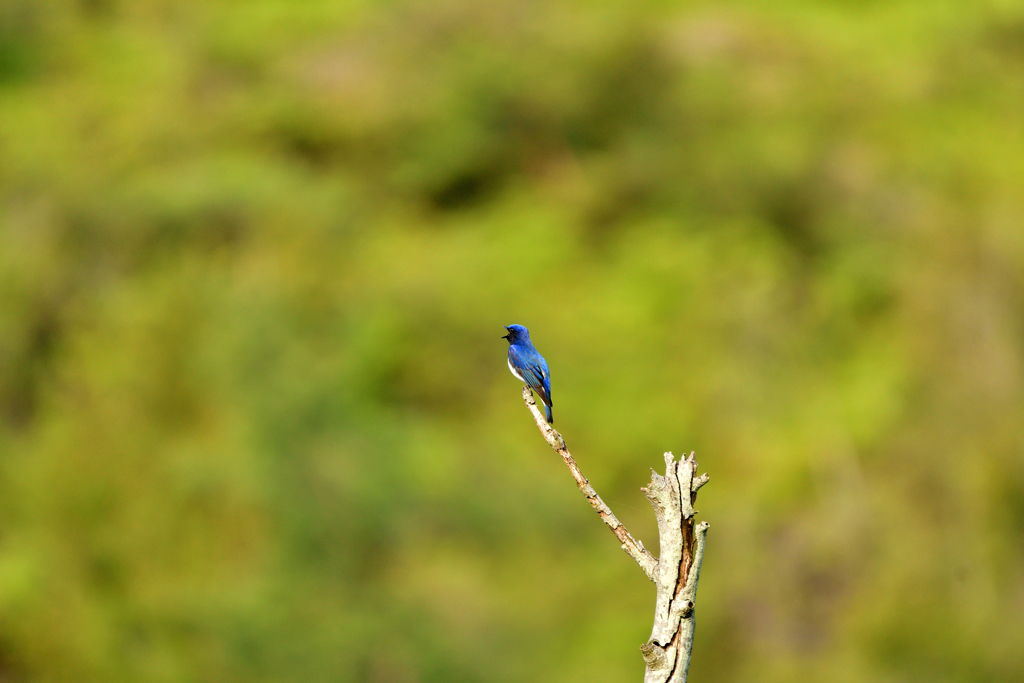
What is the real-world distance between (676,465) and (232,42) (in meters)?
46.1

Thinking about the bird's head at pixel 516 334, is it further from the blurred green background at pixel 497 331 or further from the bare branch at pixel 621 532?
the blurred green background at pixel 497 331

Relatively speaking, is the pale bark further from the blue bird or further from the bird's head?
the bird's head

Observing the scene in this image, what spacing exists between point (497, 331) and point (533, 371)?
2336 centimetres

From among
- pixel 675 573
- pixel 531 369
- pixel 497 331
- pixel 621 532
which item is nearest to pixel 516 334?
pixel 531 369

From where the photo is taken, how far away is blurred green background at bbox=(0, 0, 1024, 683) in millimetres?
18656

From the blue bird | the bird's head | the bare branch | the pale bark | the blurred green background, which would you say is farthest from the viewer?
the blurred green background

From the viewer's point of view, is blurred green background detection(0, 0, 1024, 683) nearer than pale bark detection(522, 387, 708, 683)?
No

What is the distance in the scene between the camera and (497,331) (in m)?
29.7

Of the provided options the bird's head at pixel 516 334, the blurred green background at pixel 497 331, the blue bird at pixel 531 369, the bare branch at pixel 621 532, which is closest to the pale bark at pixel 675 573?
the bare branch at pixel 621 532

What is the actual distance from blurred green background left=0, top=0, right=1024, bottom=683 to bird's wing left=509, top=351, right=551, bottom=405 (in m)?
11.9

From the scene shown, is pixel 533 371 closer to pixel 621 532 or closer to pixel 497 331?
pixel 621 532

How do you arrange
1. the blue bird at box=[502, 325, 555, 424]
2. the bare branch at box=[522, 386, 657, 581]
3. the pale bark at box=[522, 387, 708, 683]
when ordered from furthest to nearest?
the blue bird at box=[502, 325, 555, 424] → the bare branch at box=[522, 386, 657, 581] → the pale bark at box=[522, 387, 708, 683]

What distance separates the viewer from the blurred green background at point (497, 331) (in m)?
18.7

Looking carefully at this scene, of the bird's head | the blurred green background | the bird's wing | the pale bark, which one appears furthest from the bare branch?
the blurred green background
